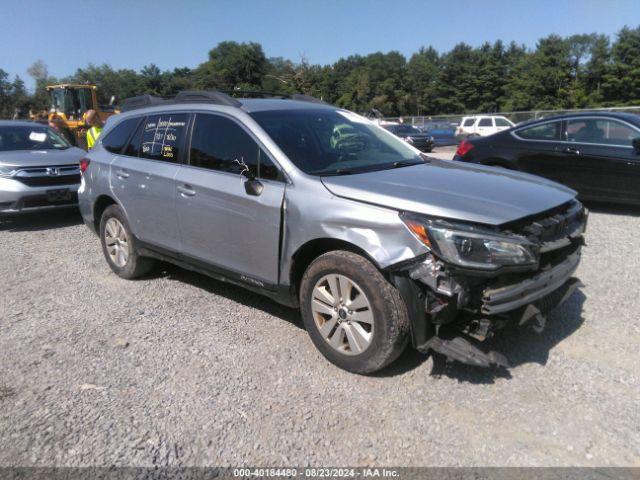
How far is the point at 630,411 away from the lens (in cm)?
296

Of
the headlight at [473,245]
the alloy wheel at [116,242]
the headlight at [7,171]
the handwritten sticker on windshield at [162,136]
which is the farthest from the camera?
the headlight at [7,171]

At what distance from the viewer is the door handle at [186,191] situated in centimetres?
430

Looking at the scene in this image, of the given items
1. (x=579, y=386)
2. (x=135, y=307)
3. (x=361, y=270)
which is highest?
(x=361, y=270)

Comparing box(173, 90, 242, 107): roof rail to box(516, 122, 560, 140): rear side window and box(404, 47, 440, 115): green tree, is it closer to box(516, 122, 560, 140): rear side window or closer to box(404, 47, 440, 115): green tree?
box(516, 122, 560, 140): rear side window

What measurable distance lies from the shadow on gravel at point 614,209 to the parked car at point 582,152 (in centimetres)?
50

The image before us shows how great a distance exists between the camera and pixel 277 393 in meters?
3.29

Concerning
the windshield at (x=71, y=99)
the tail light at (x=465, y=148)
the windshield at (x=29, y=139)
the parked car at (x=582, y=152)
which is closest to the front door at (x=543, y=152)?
the parked car at (x=582, y=152)

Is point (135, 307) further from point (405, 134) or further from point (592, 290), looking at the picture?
point (405, 134)

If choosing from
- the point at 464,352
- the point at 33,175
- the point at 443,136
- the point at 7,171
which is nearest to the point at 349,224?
the point at 464,352

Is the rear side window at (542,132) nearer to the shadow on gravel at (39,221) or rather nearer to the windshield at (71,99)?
the shadow on gravel at (39,221)

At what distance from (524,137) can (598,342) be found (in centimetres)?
546

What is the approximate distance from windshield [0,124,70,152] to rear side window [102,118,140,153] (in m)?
4.39

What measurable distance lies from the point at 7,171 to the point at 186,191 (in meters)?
5.30

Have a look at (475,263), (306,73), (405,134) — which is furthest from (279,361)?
(405,134)
